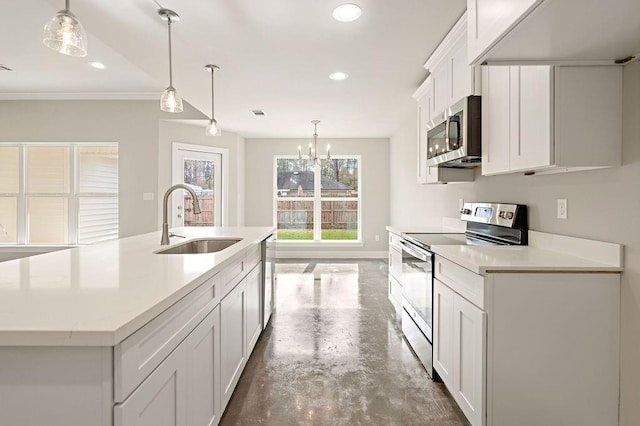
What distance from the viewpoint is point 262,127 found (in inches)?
234

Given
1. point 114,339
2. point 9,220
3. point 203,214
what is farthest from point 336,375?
point 9,220

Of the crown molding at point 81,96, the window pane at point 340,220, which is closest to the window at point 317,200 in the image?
the window pane at point 340,220

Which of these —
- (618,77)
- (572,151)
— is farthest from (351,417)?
(618,77)

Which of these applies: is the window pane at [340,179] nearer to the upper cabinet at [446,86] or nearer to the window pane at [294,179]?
the window pane at [294,179]

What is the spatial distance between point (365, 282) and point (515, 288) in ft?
11.2

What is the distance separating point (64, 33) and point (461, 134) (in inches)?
89.9

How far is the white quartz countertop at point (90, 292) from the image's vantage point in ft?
2.60

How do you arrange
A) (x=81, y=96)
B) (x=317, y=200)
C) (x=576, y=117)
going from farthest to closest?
(x=317, y=200)
(x=81, y=96)
(x=576, y=117)

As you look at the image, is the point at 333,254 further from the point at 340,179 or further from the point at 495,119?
the point at 495,119

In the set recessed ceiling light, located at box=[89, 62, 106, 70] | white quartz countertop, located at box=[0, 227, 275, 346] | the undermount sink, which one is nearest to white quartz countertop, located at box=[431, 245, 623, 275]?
white quartz countertop, located at box=[0, 227, 275, 346]

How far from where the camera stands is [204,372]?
1.44m

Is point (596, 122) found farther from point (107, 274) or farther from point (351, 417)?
point (107, 274)

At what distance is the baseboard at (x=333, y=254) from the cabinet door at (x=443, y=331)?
471 centimetres

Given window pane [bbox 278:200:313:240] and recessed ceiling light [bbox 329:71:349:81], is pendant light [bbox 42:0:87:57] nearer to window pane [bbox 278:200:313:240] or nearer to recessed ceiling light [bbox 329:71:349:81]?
recessed ceiling light [bbox 329:71:349:81]
